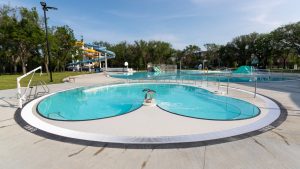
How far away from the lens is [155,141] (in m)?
3.93

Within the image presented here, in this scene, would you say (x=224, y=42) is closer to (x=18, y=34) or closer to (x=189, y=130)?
(x=18, y=34)

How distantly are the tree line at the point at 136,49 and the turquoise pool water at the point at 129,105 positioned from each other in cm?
856

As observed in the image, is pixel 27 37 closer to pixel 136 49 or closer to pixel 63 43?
pixel 63 43

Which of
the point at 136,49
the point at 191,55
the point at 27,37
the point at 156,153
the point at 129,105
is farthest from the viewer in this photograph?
the point at 191,55

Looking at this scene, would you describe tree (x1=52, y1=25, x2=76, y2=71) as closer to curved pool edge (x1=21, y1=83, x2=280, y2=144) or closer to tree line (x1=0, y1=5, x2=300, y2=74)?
tree line (x1=0, y1=5, x2=300, y2=74)

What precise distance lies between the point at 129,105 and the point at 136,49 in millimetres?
41419

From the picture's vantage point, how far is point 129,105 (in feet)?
31.4

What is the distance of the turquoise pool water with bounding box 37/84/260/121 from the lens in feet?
24.5

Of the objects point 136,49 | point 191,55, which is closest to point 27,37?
point 136,49

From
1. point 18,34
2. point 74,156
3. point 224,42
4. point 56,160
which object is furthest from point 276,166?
point 224,42

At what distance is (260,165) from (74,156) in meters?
3.14

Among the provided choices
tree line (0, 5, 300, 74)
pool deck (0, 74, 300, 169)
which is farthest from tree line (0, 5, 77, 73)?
pool deck (0, 74, 300, 169)

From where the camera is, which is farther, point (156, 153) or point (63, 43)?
point (63, 43)

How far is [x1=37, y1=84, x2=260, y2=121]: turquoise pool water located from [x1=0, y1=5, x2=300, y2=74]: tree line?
8.56 m
